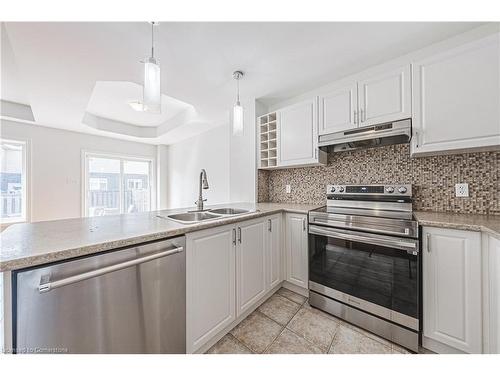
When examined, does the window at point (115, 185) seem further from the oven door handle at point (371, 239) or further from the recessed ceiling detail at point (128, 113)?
the oven door handle at point (371, 239)

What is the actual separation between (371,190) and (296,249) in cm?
94

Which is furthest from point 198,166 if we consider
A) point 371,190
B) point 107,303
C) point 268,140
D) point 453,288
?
point 453,288

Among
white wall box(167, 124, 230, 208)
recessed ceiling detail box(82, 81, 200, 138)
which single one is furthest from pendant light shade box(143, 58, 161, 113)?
white wall box(167, 124, 230, 208)

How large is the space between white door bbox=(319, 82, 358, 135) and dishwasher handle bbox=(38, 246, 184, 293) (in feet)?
6.00

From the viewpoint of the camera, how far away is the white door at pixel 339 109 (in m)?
1.91

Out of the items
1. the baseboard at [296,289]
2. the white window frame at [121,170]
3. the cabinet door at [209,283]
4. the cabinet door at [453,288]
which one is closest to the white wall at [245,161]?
the baseboard at [296,289]

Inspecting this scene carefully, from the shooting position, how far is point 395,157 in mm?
1963

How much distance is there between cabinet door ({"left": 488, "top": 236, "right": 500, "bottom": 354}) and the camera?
3.48 feet

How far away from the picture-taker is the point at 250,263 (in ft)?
5.61

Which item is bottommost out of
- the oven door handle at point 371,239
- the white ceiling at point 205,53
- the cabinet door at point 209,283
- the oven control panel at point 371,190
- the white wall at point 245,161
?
the cabinet door at point 209,283

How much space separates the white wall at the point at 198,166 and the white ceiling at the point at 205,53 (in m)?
1.44

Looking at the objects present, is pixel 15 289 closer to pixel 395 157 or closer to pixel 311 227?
pixel 311 227

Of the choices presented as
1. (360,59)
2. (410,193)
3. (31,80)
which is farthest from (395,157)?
(31,80)

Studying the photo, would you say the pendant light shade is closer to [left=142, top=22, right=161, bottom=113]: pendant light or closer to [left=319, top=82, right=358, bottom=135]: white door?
[left=142, top=22, right=161, bottom=113]: pendant light
